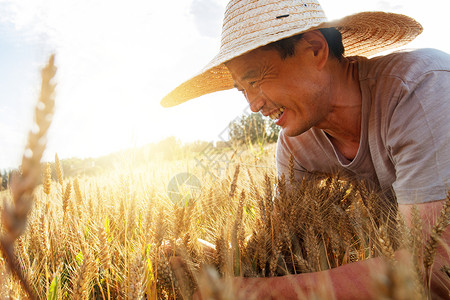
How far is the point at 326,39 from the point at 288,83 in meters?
0.40

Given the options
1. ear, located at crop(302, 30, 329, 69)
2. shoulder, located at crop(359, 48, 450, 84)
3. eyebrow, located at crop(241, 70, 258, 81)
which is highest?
ear, located at crop(302, 30, 329, 69)

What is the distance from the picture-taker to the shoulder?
53.2 inches

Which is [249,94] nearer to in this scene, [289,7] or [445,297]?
[289,7]

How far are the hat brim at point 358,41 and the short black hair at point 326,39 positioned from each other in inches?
2.4

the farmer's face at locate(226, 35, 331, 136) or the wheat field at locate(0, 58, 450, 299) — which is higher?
the farmer's face at locate(226, 35, 331, 136)

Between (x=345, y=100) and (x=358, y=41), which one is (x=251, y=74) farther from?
(x=358, y=41)

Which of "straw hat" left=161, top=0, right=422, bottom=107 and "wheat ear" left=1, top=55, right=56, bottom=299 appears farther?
"straw hat" left=161, top=0, right=422, bottom=107

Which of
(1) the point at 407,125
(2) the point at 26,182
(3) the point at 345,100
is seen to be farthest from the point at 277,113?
(2) the point at 26,182

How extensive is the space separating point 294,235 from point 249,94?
0.83m

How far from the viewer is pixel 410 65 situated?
1400 mm

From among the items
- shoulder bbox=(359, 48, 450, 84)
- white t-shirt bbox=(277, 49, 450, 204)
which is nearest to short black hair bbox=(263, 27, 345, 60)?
white t-shirt bbox=(277, 49, 450, 204)

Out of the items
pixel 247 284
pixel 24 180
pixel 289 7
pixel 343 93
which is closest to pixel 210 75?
pixel 289 7

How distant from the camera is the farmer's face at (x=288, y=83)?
1677mm

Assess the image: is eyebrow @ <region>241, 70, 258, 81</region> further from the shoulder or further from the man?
the shoulder
